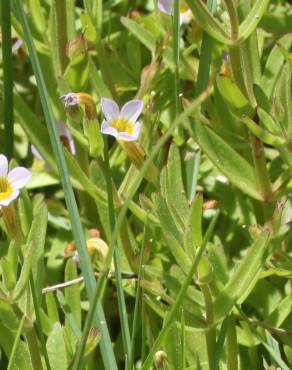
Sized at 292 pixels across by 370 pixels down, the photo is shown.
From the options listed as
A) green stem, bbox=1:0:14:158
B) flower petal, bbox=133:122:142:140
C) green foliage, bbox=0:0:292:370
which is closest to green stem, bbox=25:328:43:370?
green foliage, bbox=0:0:292:370

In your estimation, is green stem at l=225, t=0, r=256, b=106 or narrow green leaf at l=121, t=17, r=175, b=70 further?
narrow green leaf at l=121, t=17, r=175, b=70

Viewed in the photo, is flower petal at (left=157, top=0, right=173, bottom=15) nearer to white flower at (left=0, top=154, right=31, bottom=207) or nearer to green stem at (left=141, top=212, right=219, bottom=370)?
white flower at (left=0, top=154, right=31, bottom=207)

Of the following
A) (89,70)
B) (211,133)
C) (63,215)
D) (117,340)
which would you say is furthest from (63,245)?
(211,133)

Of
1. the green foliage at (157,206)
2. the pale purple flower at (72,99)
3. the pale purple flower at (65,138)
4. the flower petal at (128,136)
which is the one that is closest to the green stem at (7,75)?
the green foliage at (157,206)

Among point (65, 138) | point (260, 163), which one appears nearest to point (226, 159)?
point (260, 163)

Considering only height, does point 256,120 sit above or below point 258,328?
above

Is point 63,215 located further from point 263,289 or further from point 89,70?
point 263,289

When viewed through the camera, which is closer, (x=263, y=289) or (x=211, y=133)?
(x=211, y=133)

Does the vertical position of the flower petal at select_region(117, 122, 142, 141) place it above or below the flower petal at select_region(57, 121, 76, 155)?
above
